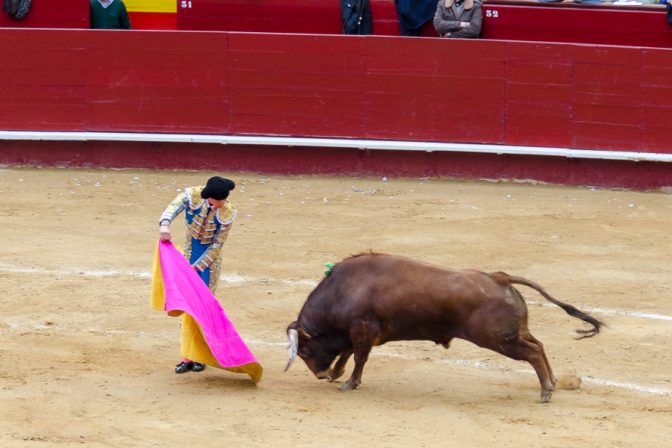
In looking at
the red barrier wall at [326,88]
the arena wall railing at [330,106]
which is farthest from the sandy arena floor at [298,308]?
the red barrier wall at [326,88]

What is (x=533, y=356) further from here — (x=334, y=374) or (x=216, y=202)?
(x=216, y=202)

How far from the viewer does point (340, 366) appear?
700 cm

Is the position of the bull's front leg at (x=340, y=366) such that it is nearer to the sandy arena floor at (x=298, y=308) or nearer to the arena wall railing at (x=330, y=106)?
the sandy arena floor at (x=298, y=308)

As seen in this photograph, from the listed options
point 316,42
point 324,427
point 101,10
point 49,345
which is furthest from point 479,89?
point 324,427

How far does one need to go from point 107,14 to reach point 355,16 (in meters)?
2.22

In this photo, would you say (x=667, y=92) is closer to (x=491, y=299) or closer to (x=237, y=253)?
(x=237, y=253)

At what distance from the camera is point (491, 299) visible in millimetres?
6629

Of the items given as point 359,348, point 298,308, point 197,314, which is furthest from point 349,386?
point 298,308

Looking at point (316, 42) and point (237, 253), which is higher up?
point (316, 42)

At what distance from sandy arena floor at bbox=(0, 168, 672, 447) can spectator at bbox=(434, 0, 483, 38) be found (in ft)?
4.25

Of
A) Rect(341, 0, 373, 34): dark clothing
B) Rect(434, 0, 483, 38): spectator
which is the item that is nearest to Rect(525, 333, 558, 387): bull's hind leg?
Rect(434, 0, 483, 38): spectator

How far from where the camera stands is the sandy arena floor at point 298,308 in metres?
6.28

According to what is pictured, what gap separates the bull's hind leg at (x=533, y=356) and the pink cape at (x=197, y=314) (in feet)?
3.98

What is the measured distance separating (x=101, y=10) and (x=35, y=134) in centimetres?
127
